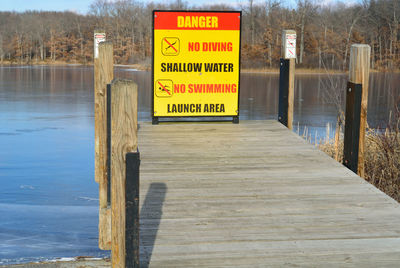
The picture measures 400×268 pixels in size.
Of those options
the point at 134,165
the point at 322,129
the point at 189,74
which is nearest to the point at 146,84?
the point at 322,129

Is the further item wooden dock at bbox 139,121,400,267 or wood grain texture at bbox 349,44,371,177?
wood grain texture at bbox 349,44,371,177

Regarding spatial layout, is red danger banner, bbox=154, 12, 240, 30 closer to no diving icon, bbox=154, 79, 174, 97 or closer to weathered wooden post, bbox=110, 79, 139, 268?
no diving icon, bbox=154, 79, 174, 97

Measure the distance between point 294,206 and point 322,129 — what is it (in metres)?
17.0

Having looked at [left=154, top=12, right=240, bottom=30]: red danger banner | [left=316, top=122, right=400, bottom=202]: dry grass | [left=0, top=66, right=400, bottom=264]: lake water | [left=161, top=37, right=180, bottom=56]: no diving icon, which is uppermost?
[left=154, top=12, right=240, bottom=30]: red danger banner

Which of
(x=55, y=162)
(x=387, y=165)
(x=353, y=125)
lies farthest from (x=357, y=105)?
(x=55, y=162)

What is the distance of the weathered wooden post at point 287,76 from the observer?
10758mm

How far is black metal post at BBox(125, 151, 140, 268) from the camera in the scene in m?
3.99

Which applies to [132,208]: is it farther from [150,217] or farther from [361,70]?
[361,70]

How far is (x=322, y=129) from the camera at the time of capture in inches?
896

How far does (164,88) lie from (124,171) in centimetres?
700

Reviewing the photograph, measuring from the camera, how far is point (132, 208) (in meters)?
4.11

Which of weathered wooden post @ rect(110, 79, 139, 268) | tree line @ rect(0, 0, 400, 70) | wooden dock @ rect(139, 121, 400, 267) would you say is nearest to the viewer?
weathered wooden post @ rect(110, 79, 139, 268)

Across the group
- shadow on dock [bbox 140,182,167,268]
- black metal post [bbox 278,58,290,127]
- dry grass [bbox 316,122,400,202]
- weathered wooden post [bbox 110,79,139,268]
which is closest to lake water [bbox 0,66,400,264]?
dry grass [bbox 316,122,400,202]

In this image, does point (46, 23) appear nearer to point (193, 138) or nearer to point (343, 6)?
point (343, 6)
